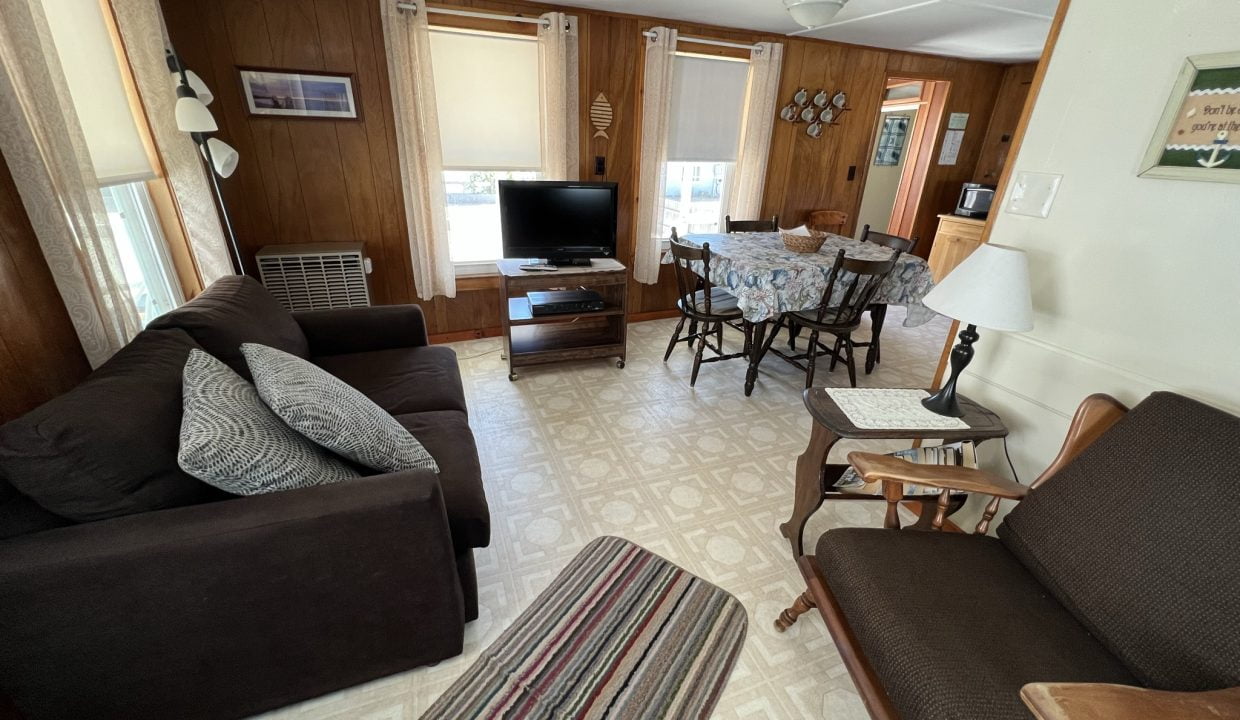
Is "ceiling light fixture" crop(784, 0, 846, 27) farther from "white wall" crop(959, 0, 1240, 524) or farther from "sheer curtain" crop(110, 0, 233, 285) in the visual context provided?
"sheer curtain" crop(110, 0, 233, 285)

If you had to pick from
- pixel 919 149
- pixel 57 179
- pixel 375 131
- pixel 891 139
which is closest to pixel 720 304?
pixel 375 131

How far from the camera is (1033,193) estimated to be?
5.06 feet

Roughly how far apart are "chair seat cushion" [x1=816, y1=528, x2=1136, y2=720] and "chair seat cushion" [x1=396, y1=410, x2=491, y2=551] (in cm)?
97

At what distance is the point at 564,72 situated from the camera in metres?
3.11

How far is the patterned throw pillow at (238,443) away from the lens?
101cm

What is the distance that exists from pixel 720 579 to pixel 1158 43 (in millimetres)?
1995

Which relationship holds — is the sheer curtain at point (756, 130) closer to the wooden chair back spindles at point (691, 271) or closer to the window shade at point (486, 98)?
the wooden chair back spindles at point (691, 271)

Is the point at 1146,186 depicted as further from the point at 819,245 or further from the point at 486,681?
the point at 486,681

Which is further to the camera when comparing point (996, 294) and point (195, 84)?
point (195, 84)

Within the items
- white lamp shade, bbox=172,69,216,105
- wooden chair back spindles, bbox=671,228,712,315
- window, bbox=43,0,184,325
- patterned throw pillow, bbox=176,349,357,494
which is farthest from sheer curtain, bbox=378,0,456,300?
patterned throw pillow, bbox=176,349,357,494

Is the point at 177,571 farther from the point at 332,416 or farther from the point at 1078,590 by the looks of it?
the point at 1078,590

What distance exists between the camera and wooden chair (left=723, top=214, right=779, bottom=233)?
3.73m

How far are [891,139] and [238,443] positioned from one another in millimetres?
6539

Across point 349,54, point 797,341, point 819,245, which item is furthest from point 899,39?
point 349,54
